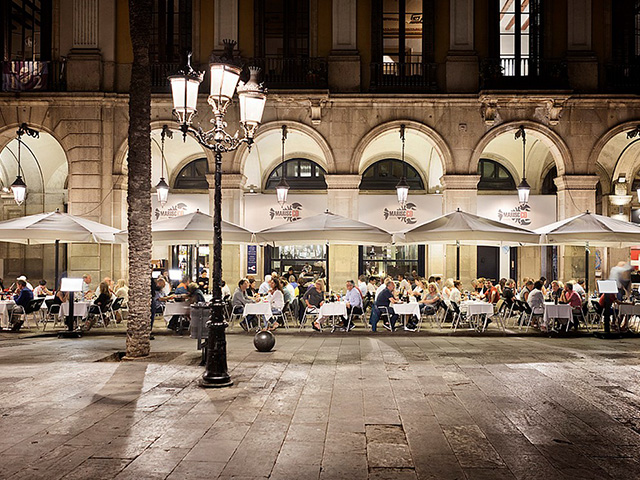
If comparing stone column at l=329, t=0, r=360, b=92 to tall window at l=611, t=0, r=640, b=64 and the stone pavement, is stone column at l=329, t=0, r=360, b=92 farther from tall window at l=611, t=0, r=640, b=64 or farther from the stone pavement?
the stone pavement

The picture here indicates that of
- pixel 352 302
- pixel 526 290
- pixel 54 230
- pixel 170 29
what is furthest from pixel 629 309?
pixel 170 29

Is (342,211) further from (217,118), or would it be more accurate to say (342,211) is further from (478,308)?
(217,118)

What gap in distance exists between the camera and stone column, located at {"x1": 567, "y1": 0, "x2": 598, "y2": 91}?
1938 centimetres

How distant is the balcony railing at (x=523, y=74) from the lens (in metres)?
19.0

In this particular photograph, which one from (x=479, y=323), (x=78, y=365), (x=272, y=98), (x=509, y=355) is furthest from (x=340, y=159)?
(x=78, y=365)

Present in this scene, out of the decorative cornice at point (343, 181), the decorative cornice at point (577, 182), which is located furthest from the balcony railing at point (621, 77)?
the decorative cornice at point (343, 181)

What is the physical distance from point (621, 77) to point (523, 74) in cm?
305

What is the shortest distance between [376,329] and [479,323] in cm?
266

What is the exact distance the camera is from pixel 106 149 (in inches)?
762

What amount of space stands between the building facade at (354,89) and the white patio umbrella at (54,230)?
3529 millimetres

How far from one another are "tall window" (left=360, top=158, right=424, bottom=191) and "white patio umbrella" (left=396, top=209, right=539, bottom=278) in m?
8.49

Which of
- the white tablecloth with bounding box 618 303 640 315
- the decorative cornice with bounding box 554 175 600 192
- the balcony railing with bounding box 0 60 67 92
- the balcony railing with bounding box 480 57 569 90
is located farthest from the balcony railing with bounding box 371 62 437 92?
the balcony railing with bounding box 0 60 67 92

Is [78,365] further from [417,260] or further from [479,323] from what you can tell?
[417,260]

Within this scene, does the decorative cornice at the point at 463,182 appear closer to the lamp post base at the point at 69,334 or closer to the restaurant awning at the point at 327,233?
the restaurant awning at the point at 327,233
